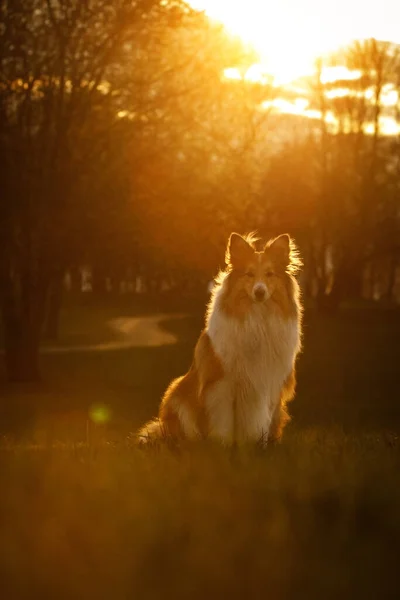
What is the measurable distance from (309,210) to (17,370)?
132 ft

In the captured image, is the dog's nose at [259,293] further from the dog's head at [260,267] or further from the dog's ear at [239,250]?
the dog's ear at [239,250]

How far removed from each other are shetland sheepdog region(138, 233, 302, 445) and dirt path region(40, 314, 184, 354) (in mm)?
29683

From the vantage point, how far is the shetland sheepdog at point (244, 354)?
977cm

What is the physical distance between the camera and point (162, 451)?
21.7 feet

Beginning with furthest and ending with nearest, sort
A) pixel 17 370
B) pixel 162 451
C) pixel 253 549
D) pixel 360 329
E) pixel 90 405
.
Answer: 1. pixel 360 329
2. pixel 17 370
3. pixel 90 405
4. pixel 162 451
5. pixel 253 549

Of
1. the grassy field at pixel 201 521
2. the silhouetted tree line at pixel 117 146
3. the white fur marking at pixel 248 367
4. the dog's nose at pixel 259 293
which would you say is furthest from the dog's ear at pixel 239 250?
the silhouetted tree line at pixel 117 146

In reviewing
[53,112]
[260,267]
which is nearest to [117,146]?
[53,112]

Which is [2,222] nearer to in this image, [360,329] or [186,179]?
[186,179]

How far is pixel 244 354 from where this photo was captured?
32.3ft

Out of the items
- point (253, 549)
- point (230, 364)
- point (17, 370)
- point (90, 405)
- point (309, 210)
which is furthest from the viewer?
point (309, 210)

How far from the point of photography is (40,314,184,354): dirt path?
41003mm

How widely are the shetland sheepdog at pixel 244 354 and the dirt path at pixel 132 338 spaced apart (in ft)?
97.4

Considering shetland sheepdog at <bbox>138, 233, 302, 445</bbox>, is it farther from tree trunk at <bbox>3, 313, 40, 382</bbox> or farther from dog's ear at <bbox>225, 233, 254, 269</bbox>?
tree trunk at <bbox>3, 313, 40, 382</bbox>

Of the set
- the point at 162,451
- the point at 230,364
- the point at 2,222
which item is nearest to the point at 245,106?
the point at 2,222
